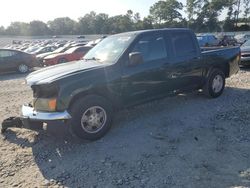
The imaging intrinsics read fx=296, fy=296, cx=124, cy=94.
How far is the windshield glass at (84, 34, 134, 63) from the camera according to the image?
5.68 m

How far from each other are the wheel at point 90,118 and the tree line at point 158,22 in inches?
3109

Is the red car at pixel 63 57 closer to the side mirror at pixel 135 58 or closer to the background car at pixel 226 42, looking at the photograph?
the side mirror at pixel 135 58

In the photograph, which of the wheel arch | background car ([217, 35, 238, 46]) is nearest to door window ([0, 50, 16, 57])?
the wheel arch

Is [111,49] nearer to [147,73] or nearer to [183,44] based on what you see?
[147,73]

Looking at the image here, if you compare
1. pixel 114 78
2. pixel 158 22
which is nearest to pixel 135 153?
pixel 114 78

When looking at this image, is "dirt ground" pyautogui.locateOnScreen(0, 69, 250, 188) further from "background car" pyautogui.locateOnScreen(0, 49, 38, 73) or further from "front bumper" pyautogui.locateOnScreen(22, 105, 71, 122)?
"background car" pyautogui.locateOnScreen(0, 49, 38, 73)

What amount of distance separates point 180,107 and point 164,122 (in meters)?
1.16

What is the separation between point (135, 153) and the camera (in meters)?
4.70

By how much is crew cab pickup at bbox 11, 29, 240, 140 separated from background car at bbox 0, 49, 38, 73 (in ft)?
36.5

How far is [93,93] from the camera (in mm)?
5211

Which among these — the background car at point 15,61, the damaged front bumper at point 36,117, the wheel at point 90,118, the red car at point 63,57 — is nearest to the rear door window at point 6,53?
the background car at point 15,61

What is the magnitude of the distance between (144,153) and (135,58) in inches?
68.2

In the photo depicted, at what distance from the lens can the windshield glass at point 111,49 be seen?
5684mm

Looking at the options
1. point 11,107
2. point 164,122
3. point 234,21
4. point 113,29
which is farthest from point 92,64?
point 113,29
